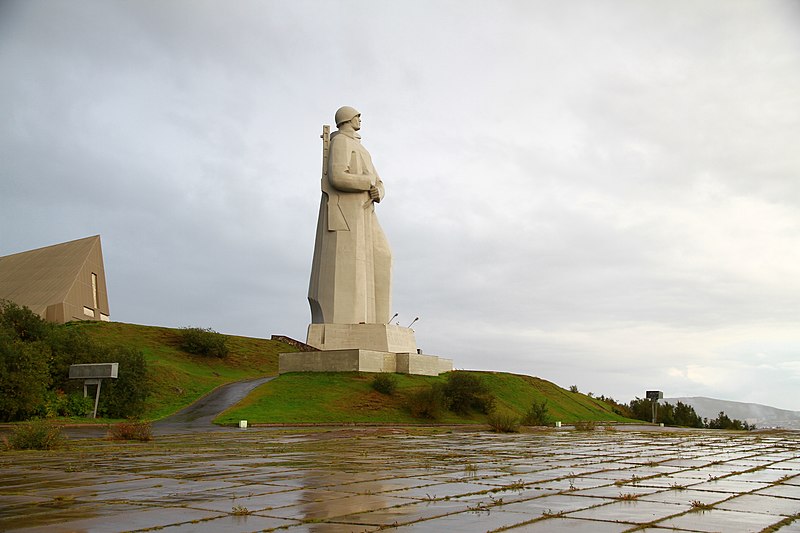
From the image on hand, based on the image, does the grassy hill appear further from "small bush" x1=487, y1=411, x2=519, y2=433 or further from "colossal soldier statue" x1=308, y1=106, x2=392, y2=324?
"small bush" x1=487, y1=411, x2=519, y2=433

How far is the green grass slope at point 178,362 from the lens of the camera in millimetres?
32344

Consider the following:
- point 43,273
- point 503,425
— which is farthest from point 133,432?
point 43,273

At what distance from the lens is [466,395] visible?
98.1ft

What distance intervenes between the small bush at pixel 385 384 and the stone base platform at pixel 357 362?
5.98 feet

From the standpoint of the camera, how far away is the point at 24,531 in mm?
4355

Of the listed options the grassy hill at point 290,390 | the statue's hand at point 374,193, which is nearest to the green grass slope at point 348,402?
the grassy hill at point 290,390

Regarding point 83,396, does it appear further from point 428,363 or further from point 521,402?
point 521,402

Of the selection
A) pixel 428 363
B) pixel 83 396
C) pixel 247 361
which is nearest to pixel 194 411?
pixel 83 396

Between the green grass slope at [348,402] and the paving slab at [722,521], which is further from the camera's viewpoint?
the green grass slope at [348,402]

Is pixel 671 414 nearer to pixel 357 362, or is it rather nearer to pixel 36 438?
pixel 357 362

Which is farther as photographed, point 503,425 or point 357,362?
point 357,362

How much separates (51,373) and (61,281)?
2335 centimetres

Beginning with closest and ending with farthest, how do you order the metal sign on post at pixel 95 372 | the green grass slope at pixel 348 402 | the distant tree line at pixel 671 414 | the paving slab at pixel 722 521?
1. the paving slab at pixel 722 521
2. the metal sign on post at pixel 95 372
3. the green grass slope at pixel 348 402
4. the distant tree line at pixel 671 414

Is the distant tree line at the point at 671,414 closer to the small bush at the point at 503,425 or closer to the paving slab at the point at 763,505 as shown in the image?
the small bush at the point at 503,425
